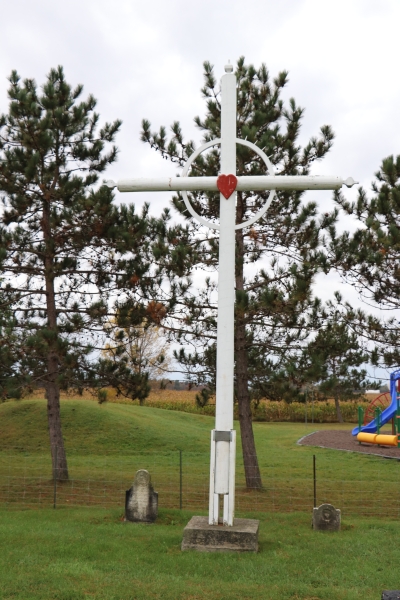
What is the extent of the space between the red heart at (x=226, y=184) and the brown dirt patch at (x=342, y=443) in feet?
47.4

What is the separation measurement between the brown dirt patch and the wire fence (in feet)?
4.17

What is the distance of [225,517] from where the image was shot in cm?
720

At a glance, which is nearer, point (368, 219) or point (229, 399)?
point (229, 399)

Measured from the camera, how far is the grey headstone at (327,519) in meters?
8.47

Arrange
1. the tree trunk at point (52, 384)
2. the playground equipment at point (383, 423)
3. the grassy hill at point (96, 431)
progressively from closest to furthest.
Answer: the tree trunk at point (52, 384)
the grassy hill at point (96, 431)
the playground equipment at point (383, 423)

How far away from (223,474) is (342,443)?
654 inches

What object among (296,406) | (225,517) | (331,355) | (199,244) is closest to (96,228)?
(199,244)

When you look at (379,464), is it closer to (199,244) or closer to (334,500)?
(334,500)

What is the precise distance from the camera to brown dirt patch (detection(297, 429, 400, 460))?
20672mm

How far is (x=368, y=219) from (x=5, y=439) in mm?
13881

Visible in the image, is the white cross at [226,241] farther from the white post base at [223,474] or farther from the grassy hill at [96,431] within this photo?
the grassy hill at [96,431]

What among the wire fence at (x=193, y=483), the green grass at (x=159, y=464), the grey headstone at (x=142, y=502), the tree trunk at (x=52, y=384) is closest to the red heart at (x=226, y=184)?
the grey headstone at (x=142, y=502)

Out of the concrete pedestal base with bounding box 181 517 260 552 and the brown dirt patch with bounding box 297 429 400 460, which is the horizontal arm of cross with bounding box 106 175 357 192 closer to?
the concrete pedestal base with bounding box 181 517 260 552

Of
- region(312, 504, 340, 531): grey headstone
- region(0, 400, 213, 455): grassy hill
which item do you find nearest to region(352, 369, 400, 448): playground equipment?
region(0, 400, 213, 455): grassy hill
